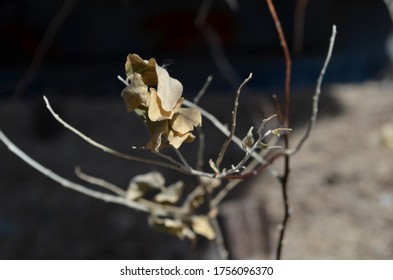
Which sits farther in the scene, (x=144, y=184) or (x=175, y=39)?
(x=175, y=39)

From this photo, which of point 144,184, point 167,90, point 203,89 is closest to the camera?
point 167,90

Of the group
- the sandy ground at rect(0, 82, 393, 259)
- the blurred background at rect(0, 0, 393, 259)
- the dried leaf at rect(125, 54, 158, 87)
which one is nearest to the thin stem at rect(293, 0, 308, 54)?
the blurred background at rect(0, 0, 393, 259)

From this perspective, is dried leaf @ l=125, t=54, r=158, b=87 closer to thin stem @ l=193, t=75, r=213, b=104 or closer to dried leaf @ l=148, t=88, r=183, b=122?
dried leaf @ l=148, t=88, r=183, b=122

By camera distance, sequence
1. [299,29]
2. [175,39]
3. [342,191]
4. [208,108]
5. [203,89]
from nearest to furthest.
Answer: [203,89], [342,191], [208,108], [299,29], [175,39]

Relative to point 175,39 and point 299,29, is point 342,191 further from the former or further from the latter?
point 175,39

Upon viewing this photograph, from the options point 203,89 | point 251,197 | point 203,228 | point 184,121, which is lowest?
point 251,197

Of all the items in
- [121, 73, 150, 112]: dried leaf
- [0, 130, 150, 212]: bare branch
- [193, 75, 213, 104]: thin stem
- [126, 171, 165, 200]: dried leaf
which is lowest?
[126, 171, 165, 200]: dried leaf

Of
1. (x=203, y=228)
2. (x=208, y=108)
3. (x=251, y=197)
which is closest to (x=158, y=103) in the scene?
(x=203, y=228)
